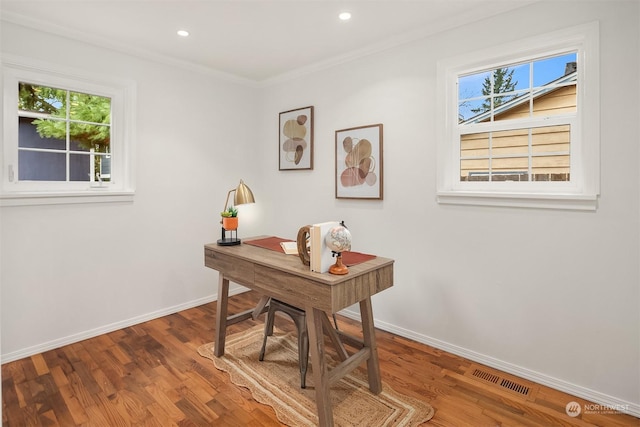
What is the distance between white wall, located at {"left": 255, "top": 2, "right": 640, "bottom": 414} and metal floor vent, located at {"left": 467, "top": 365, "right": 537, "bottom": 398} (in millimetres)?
99

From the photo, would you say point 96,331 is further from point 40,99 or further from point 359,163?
point 359,163

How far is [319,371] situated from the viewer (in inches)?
71.6

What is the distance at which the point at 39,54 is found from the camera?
2596mm

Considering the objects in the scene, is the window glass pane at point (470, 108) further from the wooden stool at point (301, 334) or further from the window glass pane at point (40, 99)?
the window glass pane at point (40, 99)

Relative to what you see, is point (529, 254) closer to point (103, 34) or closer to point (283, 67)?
point (283, 67)

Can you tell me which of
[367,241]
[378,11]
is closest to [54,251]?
[367,241]

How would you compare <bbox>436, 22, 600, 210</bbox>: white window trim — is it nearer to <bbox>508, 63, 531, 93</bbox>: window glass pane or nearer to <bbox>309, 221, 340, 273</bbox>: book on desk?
<bbox>508, 63, 531, 93</bbox>: window glass pane

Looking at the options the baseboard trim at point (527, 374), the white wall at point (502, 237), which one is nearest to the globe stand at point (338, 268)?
the white wall at point (502, 237)

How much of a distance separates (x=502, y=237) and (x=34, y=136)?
360cm

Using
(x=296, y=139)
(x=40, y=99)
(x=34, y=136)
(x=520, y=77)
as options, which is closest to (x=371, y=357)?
(x=520, y=77)

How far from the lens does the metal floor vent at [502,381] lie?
2.18m

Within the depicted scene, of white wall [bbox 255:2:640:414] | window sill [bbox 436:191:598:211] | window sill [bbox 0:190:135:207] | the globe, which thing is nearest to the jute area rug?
white wall [bbox 255:2:640:414]

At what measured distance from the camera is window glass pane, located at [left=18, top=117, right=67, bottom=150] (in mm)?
2598

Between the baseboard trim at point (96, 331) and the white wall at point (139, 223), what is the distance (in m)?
Result: 0.01
